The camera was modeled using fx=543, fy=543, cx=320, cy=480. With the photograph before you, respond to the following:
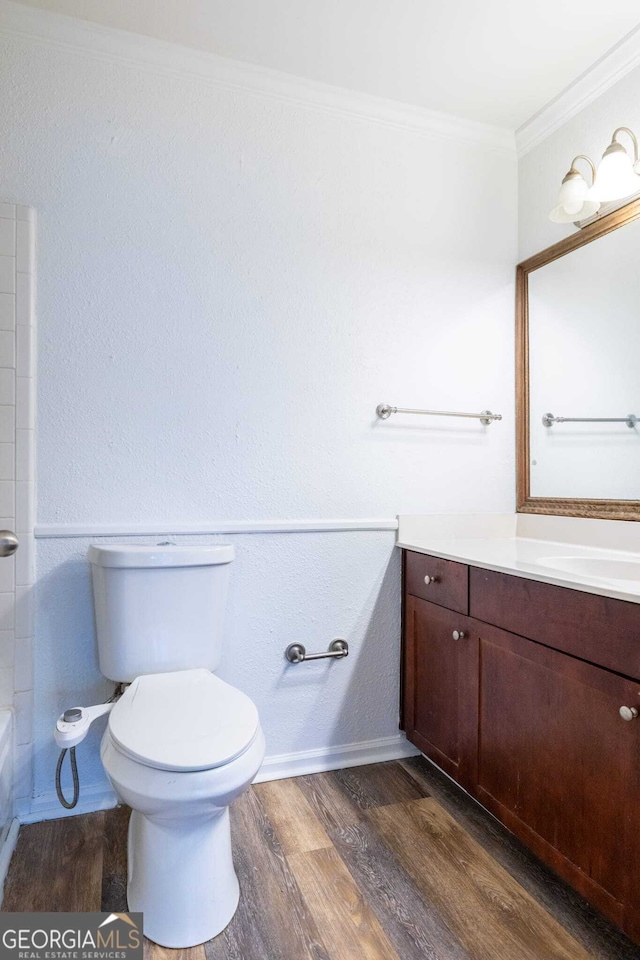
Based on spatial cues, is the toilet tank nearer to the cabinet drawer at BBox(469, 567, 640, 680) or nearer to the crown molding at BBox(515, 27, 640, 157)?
the cabinet drawer at BBox(469, 567, 640, 680)

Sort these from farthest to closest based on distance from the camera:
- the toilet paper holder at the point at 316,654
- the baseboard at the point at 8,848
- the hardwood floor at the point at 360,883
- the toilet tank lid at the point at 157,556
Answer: the toilet paper holder at the point at 316,654 < the toilet tank lid at the point at 157,556 < the baseboard at the point at 8,848 < the hardwood floor at the point at 360,883

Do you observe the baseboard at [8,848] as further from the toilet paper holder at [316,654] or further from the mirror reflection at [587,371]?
the mirror reflection at [587,371]

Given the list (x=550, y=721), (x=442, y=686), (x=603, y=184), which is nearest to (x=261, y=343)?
(x=603, y=184)

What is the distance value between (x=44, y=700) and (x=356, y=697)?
3.21 ft

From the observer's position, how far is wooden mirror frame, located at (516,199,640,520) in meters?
1.68

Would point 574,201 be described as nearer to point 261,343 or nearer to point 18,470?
point 261,343

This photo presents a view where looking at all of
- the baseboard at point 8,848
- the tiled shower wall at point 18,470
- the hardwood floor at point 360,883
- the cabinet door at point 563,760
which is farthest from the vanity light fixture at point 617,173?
the baseboard at point 8,848

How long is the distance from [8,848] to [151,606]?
2.24 ft

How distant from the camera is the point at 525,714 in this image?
131cm

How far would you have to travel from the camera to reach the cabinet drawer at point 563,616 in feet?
3.48

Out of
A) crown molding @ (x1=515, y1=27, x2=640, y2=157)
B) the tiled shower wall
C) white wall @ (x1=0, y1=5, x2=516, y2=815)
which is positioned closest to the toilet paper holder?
white wall @ (x1=0, y1=5, x2=516, y2=815)

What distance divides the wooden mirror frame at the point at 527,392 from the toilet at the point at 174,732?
3.81 feet

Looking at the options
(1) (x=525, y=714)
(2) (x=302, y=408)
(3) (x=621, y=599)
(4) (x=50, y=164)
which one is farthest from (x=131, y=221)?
(1) (x=525, y=714)

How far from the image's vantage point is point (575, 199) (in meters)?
1.68
